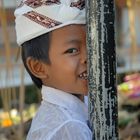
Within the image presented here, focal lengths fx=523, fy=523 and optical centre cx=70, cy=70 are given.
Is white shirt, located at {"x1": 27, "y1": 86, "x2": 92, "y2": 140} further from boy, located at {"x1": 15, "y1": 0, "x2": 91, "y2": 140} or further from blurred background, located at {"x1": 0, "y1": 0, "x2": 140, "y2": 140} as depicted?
blurred background, located at {"x1": 0, "y1": 0, "x2": 140, "y2": 140}

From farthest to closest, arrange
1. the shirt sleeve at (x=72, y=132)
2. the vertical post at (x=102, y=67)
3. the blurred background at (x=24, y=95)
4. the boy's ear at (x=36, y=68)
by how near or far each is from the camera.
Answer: the blurred background at (x=24, y=95) < the boy's ear at (x=36, y=68) < the shirt sleeve at (x=72, y=132) < the vertical post at (x=102, y=67)

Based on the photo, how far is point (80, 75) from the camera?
38.8 inches

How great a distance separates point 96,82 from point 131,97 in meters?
3.39

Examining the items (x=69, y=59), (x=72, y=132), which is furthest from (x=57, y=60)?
(x=72, y=132)

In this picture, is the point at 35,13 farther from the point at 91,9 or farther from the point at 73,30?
the point at 91,9

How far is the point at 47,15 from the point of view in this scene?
3.20ft

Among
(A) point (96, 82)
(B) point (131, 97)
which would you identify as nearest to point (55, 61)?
(A) point (96, 82)

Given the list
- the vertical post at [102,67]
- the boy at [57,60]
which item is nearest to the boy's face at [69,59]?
the boy at [57,60]

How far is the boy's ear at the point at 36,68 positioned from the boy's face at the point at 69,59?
0.02 meters

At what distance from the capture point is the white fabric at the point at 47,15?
3.17 feet

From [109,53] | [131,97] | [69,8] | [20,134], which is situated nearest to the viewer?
[109,53]

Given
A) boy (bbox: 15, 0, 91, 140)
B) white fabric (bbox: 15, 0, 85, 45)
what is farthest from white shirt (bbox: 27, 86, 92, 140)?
white fabric (bbox: 15, 0, 85, 45)

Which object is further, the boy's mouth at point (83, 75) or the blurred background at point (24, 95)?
the blurred background at point (24, 95)

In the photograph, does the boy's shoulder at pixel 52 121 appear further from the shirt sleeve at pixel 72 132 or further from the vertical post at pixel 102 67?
the vertical post at pixel 102 67
